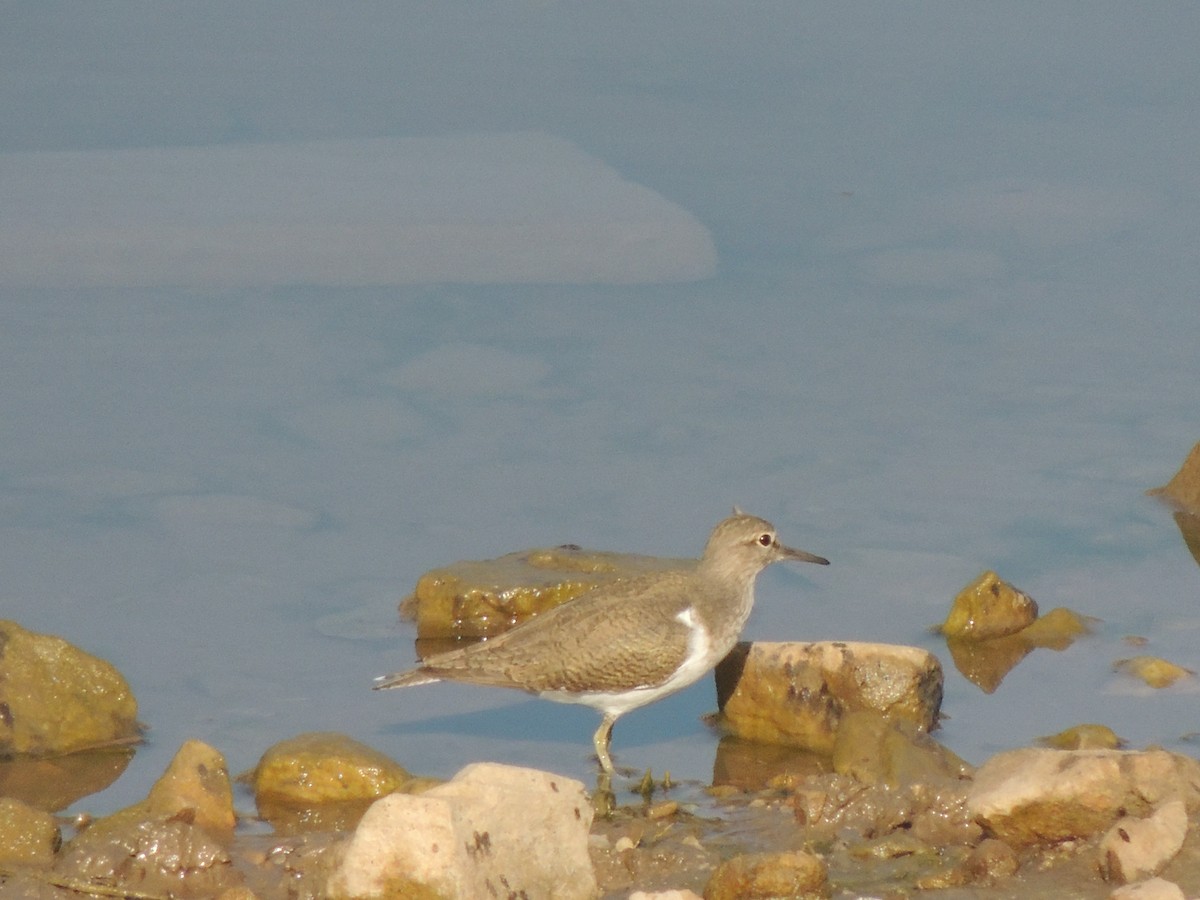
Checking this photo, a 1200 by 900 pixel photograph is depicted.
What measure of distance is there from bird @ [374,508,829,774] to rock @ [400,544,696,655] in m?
0.83

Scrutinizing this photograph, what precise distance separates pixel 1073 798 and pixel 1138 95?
9.80 metres

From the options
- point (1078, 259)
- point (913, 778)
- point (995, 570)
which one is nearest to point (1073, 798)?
point (913, 778)

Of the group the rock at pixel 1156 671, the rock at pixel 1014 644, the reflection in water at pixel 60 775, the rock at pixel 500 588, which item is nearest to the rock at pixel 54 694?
the reflection in water at pixel 60 775

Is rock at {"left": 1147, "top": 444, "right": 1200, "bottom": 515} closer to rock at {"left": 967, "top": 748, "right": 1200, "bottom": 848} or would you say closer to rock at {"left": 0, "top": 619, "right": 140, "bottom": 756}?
rock at {"left": 967, "top": 748, "right": 1200, "bottom": 848}

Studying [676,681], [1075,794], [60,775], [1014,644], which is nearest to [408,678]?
[676,681]

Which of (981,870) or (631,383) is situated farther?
(631,383)

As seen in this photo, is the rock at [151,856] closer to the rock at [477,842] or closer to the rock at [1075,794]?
the rock at [477,842]

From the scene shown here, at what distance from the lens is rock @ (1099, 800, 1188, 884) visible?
6070 mm

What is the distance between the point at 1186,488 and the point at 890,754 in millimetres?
4141

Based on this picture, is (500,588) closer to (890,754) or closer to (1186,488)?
(890,754)

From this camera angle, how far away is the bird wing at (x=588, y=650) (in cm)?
809

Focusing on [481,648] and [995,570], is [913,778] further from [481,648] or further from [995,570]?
[995,570]

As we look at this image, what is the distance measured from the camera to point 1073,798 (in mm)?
6312

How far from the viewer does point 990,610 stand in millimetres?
9188
